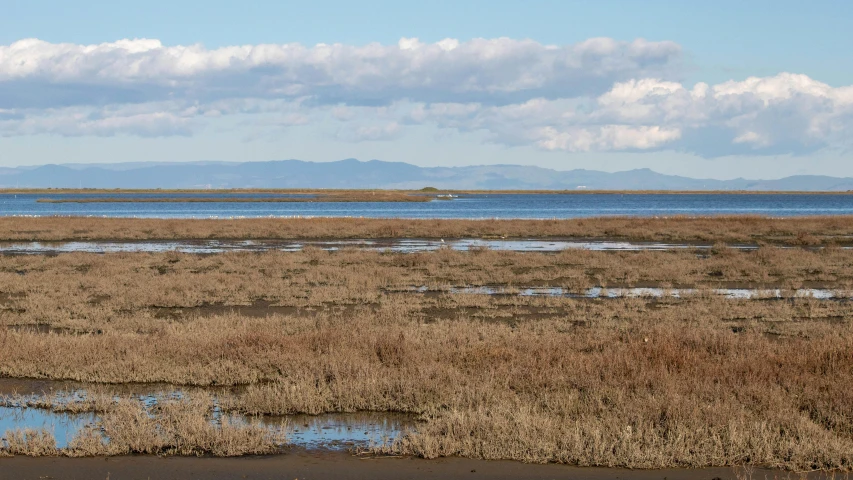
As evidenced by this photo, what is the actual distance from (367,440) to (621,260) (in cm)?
2380

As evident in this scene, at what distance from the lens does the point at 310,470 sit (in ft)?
29.5

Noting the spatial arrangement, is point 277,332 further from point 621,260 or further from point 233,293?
point 621,260

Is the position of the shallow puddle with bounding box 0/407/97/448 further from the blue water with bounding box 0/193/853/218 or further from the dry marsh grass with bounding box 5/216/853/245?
the blue water with bounding box 0/193/853/218

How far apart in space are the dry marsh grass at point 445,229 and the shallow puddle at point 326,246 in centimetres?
376

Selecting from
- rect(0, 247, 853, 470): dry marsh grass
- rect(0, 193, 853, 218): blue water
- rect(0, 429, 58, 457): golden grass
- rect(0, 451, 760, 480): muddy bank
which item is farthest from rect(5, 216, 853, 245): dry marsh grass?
rect(0, 429, 58, 457): golden grass

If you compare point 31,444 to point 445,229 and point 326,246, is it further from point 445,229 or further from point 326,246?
point 445,229

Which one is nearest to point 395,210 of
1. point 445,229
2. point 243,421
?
point 445,229

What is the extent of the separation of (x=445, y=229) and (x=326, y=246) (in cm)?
1394

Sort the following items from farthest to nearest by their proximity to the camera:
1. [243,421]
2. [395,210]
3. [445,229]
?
[395,210], [445,229], [243,421]

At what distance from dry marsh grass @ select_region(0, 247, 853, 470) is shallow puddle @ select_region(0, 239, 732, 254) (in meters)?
15.5

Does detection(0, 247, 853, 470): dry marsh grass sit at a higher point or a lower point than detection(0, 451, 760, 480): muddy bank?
higher

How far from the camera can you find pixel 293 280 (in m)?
25.7

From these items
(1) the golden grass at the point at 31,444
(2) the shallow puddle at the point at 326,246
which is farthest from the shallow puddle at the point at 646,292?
(1) the golden grass at the point at 31,444

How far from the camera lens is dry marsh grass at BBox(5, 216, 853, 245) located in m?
48.3
